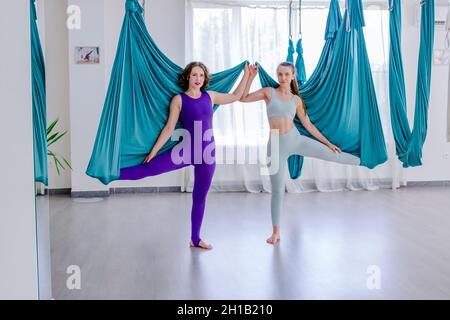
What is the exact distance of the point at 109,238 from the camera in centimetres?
386

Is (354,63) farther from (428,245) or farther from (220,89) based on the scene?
(428,245)

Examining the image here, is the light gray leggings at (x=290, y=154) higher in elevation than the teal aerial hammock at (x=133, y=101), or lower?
lower

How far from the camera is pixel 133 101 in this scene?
128 inches

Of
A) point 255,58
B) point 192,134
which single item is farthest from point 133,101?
point 255,58

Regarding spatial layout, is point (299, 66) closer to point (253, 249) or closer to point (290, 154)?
point (290, 154)

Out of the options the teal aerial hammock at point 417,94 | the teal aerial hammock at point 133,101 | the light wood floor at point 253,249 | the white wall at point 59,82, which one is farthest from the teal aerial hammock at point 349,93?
the white wall at point 59,82

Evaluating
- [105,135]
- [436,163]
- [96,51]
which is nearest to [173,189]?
[96,51]

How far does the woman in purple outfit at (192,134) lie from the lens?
3.30 metres

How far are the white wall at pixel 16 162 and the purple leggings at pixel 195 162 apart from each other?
1990mm

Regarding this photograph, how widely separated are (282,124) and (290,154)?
0.23 metres

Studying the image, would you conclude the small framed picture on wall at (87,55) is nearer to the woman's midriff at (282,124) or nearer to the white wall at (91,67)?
the white wall at (91,67)

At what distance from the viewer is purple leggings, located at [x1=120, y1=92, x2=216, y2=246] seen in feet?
10.8

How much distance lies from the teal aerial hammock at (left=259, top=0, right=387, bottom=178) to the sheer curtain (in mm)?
2356

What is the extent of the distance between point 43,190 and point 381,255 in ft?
8.85
